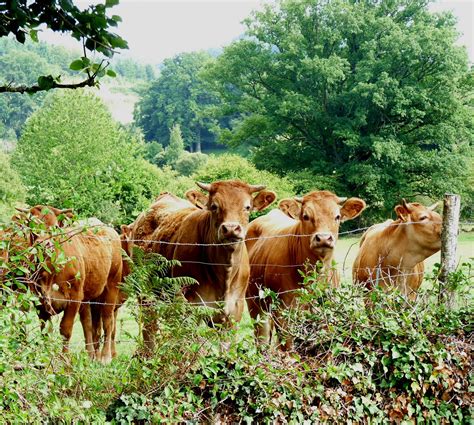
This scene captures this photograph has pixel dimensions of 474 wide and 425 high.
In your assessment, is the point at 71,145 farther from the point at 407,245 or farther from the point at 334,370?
the point at 334,370

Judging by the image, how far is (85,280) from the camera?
8.62m

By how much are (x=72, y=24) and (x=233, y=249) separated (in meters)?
3.74

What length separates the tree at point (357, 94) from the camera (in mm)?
48375

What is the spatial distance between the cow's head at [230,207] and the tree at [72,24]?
3.16 m

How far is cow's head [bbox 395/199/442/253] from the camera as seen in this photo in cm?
821

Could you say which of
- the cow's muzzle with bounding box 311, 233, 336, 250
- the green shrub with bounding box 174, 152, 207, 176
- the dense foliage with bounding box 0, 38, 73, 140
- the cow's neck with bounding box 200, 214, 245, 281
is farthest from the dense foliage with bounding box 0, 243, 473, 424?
the dense foliage with bounding box 0, 38, 73, 140

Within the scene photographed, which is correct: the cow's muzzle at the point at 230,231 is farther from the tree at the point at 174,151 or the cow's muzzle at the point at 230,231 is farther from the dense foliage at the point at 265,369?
the tree at the point at 174,151

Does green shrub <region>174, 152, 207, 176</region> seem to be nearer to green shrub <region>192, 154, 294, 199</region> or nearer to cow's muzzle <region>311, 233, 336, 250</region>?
green shrub <region>192, 154, 294, 199</region>

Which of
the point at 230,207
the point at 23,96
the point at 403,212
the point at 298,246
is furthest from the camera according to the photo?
the point at 23,96

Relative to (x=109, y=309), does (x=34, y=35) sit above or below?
above

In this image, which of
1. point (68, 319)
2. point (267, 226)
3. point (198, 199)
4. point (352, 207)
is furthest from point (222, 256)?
point (267, 226)

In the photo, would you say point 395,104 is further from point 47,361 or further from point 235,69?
point 47,361

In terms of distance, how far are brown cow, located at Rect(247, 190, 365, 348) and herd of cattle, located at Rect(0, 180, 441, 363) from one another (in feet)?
0.04

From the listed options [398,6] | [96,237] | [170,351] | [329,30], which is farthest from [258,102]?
[170,351]
